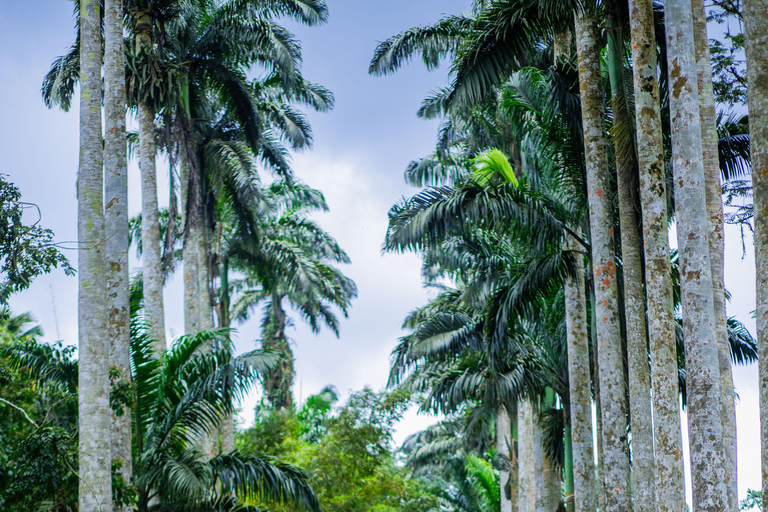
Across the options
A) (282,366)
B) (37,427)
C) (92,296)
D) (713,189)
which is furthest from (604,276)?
(282,366)

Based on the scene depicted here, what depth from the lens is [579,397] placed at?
44.7 feet

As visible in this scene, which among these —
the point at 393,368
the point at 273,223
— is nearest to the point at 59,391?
the point at 393,368

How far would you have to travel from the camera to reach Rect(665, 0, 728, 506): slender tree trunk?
328 inches

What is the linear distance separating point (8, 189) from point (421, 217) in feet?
19.3

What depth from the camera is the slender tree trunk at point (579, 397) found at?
13.0m

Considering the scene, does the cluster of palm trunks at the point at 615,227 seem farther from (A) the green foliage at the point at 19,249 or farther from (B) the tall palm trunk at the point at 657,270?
(A) the green foliage at the point at 19,249

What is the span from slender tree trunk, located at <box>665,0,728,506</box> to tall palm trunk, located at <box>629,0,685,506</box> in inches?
24.7

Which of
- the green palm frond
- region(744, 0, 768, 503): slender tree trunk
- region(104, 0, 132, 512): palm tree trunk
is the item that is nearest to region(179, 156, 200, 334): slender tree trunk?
the green palm frond

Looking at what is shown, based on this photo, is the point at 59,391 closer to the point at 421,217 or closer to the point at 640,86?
the point at 421,217

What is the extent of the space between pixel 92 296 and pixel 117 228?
1.71 meters

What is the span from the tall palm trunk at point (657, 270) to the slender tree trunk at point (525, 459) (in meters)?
13.5

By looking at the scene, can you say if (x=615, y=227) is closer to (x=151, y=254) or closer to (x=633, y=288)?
(x=633, y=288)

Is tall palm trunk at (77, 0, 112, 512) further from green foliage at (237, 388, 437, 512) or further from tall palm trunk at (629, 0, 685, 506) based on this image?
green foliage at (237, 388, 437, 512)

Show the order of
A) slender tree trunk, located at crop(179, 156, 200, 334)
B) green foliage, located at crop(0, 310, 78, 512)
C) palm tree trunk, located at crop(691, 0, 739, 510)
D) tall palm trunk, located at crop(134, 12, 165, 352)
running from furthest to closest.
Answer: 1. slender tree trunk, located at crop(179, 156, 200, 334)
2. tall palm trunk, located at crop(134, 12, 165, 352)
3. green foliage, located at crop(0, 310, 78, 512)
4. palm tree trunk, located at crop(691, 0, 739, 510)
